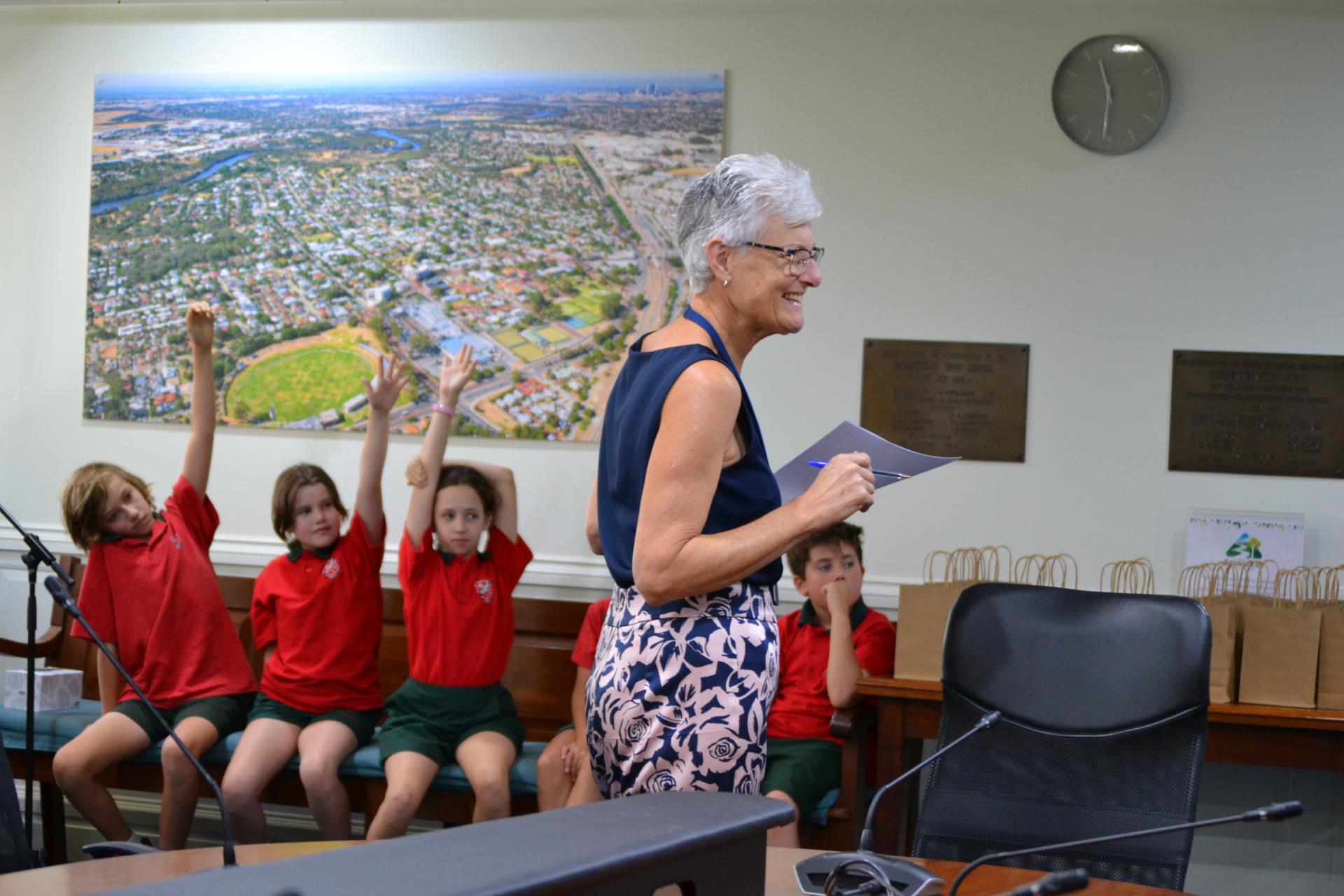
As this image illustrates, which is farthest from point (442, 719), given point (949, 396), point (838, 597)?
point (949, 396)

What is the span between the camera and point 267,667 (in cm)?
321

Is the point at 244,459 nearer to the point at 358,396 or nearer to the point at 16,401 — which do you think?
the point at 358,396

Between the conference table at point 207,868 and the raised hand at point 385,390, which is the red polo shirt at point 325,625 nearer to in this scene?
the raised hand at point 385,390

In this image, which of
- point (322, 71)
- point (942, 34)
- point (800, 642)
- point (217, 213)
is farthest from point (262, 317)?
point (942, 34)

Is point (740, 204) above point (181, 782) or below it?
above

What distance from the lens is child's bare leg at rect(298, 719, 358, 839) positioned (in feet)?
9.62

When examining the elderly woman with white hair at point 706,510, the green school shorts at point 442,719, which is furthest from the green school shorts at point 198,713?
the elderly woman with white hair at point 706,510

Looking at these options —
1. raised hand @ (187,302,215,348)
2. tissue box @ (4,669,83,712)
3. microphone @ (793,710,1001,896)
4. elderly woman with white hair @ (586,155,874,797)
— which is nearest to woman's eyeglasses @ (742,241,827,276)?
elderly woman with white hair @ (586,155,874,797)

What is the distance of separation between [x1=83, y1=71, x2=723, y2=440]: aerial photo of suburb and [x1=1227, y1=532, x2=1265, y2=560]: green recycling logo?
170 cm

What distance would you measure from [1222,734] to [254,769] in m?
2.27

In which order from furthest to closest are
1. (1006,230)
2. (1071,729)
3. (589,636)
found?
(1006,230) < (589,636) < (1071,729)

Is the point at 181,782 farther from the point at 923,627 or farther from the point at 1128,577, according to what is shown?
the point at 1128,577

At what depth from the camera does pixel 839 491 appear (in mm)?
1438

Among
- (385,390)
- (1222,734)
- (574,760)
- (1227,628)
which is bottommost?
(574,760)
